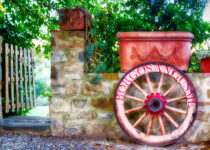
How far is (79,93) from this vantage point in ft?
7.34

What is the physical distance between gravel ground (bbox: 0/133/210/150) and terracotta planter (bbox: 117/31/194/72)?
0.85 m

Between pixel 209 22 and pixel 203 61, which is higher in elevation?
pixel 209 22

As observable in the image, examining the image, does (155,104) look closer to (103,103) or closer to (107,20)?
(103,103)

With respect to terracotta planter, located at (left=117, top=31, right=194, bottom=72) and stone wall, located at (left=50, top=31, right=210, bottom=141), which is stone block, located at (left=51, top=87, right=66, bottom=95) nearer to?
stone wall, located at (left=50, top=31, right=210, bottom=141)

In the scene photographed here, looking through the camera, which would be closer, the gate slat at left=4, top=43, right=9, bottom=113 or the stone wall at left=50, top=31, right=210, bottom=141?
the stone wall at left=50, top=31, right=210, bottom=141

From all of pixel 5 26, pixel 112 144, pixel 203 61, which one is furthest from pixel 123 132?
pixel 5 26

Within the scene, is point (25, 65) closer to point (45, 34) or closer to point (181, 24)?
point (45, 34)

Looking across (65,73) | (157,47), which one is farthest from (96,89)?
(157,47)

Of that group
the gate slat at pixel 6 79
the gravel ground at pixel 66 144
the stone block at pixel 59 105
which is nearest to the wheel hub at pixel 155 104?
the gravel ground at pixel 66 144

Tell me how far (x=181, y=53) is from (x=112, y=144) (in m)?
1.21

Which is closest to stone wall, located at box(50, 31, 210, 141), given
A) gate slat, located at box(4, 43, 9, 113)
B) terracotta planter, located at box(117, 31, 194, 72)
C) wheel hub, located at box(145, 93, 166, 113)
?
terracotta planter, located at box(117, 31, 194, 72)

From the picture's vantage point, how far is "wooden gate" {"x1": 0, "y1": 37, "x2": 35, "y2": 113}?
295 centimetres

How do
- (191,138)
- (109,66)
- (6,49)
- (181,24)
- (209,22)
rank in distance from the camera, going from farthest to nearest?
(209,22) < (181,24) < (6,49) < (109,66) < (191,138)

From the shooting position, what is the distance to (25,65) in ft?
11.2
